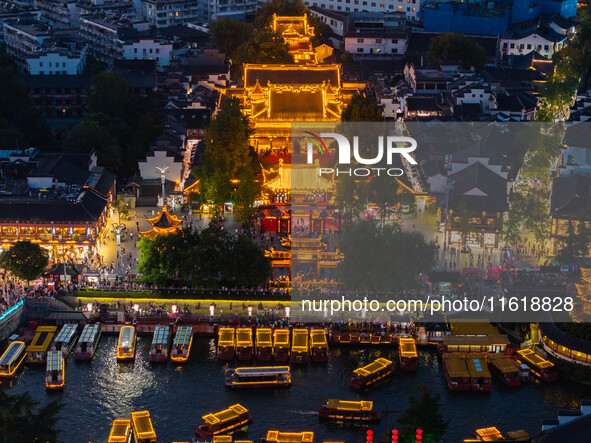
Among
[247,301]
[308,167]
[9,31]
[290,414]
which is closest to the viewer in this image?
[290,414]

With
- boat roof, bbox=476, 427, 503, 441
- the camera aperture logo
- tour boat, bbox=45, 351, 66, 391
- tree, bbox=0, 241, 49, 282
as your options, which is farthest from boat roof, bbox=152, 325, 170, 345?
the camera aperture logo

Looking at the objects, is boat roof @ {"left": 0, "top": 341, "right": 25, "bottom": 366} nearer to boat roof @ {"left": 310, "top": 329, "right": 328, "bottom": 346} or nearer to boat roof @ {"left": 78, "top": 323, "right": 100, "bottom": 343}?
boat roof @ {"left": 78, "top": 323, "right": 100, "bottom": 343}

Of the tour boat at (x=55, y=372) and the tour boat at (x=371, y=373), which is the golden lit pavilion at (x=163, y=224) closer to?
the tour boat at (x=55, y=372)

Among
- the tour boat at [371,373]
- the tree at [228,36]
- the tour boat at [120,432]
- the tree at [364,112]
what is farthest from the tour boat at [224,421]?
the tree at [228,36]

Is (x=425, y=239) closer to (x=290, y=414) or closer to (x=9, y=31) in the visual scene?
(x=290, y=414)

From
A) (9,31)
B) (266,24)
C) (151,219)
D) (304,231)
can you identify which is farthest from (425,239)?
(9,31)

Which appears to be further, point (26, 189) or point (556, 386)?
point (26, 189)

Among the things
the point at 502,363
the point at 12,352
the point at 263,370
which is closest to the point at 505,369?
the point at 502,363

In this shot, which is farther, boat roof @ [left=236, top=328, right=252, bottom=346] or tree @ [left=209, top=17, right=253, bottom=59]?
tree @ [left=209, top=17, right=253, bottom=59]
